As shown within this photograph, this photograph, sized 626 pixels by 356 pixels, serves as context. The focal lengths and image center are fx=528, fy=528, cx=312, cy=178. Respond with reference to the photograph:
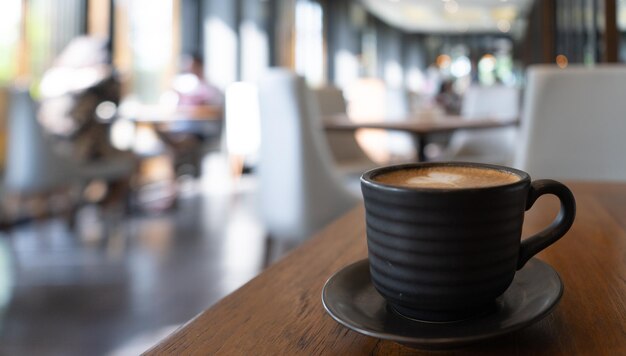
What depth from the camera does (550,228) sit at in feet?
1.22

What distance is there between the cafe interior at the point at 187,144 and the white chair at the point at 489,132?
0.01 metres

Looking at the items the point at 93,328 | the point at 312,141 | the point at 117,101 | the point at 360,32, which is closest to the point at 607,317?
the point at 312,141

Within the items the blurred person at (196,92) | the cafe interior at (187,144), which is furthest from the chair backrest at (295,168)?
the blurred person at (196,92)

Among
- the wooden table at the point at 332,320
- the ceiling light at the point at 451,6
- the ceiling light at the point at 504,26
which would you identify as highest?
the ceiling light at the point at 504,26

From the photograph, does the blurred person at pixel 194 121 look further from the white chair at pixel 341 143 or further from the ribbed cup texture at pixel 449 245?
the ribbed cup texture at pixel 449 245

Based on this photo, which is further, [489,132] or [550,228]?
[489,132]

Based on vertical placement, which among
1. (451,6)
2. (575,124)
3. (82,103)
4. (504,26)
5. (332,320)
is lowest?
(332,320)

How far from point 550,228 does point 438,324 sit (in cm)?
11

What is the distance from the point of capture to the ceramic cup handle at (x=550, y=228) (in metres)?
0.36

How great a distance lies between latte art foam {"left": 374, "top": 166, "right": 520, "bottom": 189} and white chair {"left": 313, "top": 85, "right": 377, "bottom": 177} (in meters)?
2.10

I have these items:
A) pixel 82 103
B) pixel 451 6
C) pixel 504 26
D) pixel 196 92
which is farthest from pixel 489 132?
pixel 504 26

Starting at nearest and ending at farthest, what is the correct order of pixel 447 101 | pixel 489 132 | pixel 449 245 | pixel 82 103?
pixel 449 245, pixel 82 103, pixel 489 132, pixel 447 101

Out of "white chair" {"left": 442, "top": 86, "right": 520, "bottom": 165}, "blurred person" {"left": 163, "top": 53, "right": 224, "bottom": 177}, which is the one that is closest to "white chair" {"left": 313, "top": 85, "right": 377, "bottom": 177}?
"white chair" {"left": 442, "top": 86, "right": 520, "bottom": 165}

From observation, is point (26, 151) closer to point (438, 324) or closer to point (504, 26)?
point (438, 324)
